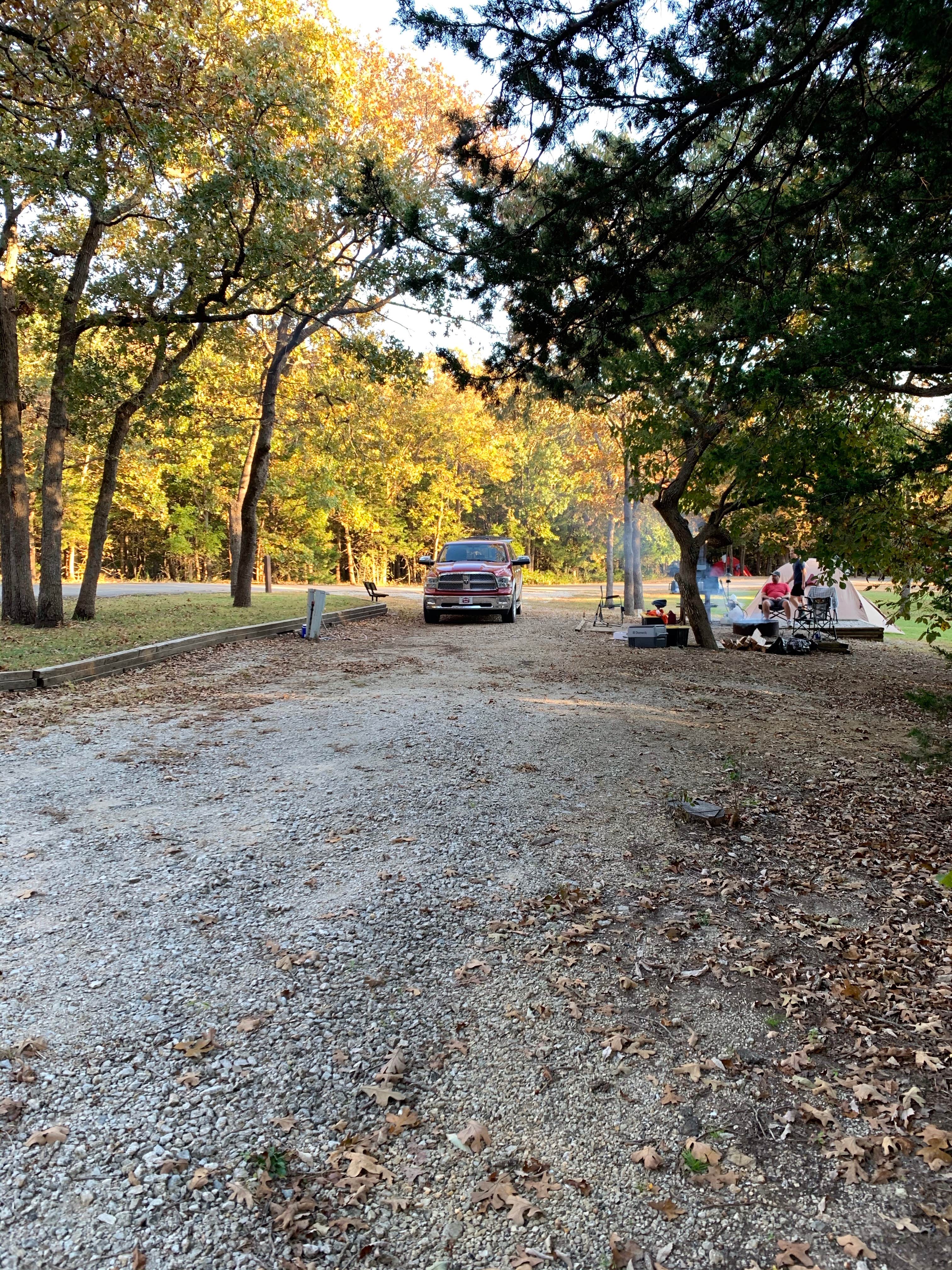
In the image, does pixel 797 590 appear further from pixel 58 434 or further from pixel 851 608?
pixel 58 434

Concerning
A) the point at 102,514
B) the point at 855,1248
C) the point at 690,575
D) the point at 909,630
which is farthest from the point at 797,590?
the point at 855,1248

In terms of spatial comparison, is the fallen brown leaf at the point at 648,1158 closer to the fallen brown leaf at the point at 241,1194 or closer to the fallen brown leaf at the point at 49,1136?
the fallen brown leaf at the point at 241,1194

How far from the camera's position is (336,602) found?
20.7 meters

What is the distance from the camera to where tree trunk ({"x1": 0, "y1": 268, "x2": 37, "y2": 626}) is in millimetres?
11867

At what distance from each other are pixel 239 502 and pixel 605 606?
487 inches

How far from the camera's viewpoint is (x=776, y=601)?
1786 cm

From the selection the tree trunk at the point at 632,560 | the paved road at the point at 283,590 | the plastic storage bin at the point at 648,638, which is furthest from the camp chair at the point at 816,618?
the paved road at the point at 283,590

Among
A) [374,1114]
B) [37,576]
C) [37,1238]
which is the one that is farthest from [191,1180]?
[37,576]

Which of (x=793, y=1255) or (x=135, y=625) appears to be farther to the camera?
(x=135, y=625)

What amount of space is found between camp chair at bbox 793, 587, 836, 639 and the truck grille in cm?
668

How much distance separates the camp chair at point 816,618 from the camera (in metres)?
15.9

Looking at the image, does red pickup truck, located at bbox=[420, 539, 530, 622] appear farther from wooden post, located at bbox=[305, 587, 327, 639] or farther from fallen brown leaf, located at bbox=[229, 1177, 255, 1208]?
fallen brown leaf, located at bbox=[229, 1177, 255, 1208]

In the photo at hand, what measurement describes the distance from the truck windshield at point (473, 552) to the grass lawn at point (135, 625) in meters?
3.09

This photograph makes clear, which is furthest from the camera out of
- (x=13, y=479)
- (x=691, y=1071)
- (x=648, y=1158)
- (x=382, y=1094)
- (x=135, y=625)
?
(x=135, y=625)
